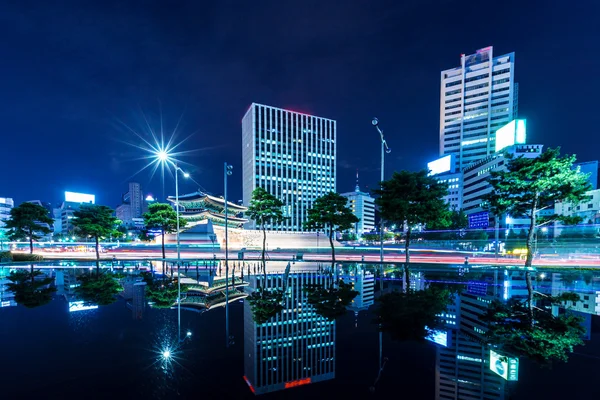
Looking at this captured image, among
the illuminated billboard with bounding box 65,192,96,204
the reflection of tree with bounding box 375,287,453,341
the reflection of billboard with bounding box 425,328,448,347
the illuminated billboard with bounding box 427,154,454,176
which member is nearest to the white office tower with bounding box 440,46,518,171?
the illuminated billboard with bounding box 427,154,454,176

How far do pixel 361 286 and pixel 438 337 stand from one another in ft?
23.7

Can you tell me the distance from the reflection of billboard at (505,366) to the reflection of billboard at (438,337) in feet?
3.59

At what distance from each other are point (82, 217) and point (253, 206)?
58.5 ft

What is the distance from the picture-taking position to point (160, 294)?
42.3 feet

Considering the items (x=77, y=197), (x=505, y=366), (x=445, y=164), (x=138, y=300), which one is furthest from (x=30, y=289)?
(x=77, y=197)

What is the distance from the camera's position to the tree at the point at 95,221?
26.1 metres

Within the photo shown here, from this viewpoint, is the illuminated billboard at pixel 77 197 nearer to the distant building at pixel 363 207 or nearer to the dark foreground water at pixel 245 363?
the distant building at pixel 363 207

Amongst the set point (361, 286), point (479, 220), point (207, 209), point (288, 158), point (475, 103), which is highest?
point (475, 103)

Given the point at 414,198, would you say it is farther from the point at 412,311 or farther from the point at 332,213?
the point at 412,311

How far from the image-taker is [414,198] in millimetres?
20219

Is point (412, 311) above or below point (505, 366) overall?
below

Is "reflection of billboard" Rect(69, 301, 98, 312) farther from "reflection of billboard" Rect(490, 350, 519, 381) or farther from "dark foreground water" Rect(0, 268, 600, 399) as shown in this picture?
"reflection of billboard" Rect(490, 350, 519, 381)

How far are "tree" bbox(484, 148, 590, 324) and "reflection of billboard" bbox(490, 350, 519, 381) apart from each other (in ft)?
45.0

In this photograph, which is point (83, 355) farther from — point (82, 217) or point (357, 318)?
point (82, 217)
